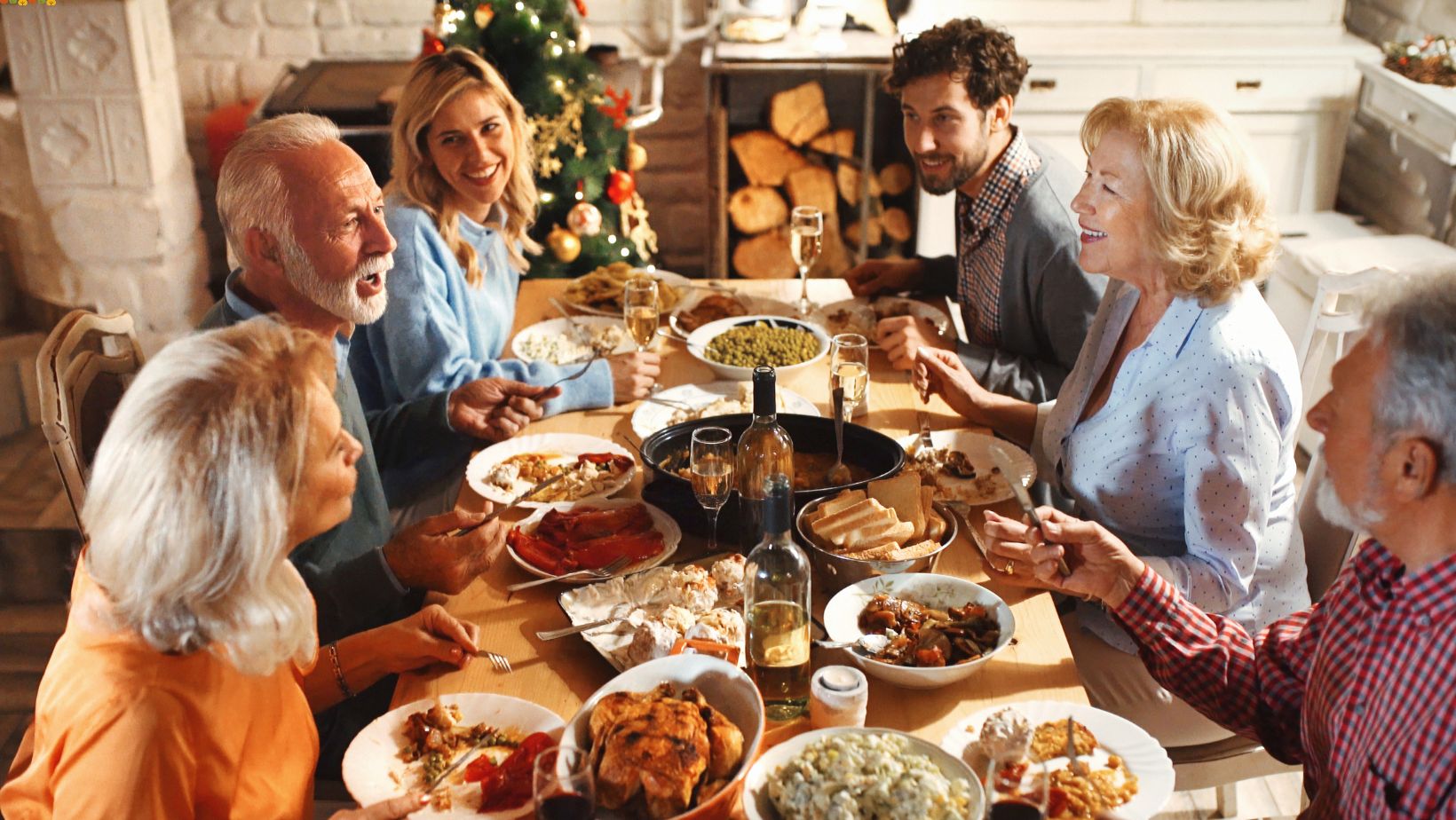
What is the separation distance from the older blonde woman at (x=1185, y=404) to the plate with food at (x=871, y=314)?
2.35 feet

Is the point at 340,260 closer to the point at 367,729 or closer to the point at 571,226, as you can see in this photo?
the point at 367,729

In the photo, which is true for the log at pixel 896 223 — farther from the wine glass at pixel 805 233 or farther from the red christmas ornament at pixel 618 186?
the wine glass at pixel 805 233

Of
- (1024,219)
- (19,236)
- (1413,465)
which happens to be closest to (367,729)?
(1413,465)

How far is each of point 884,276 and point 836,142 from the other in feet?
5.60

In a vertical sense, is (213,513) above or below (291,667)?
above

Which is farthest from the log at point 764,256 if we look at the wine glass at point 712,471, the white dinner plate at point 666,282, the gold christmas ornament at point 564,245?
the wine glass at point 712,471

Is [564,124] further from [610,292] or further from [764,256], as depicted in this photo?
[764,256]

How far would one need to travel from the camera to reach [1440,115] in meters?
3.80

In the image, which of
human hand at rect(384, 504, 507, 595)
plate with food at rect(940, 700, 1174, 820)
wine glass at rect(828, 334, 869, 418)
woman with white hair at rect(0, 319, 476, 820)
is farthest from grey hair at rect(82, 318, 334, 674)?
wine glass at rect(828, 334, 869, 418)

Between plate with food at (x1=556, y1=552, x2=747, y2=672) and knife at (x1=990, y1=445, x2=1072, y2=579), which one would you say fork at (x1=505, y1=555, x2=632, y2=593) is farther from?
knife at (x1=990, y1=445, x2=1072, y2=579)

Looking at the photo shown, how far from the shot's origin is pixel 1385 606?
1.29 m

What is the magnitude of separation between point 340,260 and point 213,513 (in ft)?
3.15

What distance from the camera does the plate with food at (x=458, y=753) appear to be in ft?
4.07

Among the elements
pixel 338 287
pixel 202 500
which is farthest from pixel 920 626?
pixel 338 287
